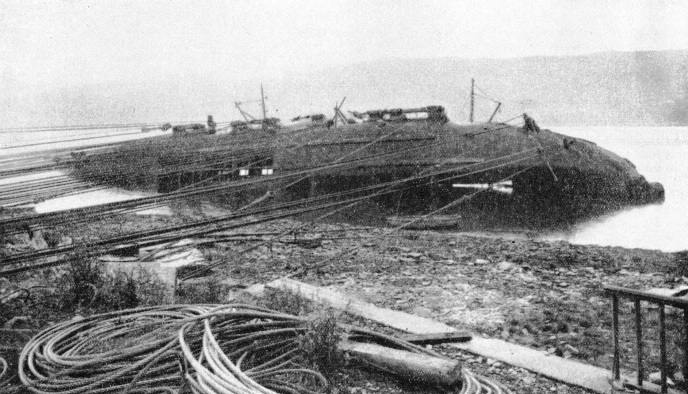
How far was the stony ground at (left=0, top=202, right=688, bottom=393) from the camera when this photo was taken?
4902mm

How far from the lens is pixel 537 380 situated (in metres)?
4.25

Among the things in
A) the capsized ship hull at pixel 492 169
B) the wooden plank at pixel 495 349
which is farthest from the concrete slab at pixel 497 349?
the capsized ship hull at pixel 492 169

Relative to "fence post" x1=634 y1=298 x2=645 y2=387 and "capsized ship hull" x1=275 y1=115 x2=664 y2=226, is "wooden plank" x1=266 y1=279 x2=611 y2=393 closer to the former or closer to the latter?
"fence post" x1=634 y1=298 x2=645 y2=387

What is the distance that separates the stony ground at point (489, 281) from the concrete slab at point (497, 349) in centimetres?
13

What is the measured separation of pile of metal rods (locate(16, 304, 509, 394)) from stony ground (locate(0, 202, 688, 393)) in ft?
2.04

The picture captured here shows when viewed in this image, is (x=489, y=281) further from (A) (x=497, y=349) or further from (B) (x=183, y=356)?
(B) (x=183, y=356)

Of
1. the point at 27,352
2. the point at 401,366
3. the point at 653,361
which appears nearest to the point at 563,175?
the point at 653,361

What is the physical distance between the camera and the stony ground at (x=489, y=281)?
4902 millimetres

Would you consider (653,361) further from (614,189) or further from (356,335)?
(614,189)

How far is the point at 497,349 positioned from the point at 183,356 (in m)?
3.01

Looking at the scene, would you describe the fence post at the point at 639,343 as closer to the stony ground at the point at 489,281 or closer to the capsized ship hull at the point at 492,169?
the stony ground at the point at 489,281

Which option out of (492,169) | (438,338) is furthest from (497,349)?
(492,169)

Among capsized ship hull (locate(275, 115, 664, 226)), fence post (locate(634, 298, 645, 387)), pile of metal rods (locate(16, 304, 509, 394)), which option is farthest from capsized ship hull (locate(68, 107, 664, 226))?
fence post (locate(634, 298, 645, 387))

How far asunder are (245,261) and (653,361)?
20.9 ft
